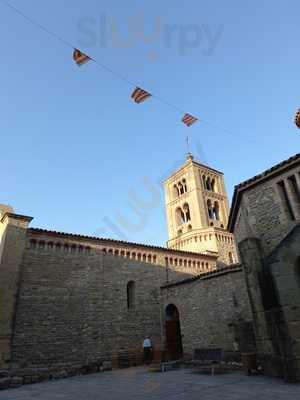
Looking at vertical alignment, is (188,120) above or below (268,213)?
above

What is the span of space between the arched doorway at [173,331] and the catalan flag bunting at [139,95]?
1339cm

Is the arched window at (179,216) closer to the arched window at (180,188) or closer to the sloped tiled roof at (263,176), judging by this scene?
the arched window at (180,188)

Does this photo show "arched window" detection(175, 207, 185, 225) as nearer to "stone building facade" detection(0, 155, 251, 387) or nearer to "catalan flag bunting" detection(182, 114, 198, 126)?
"stone building facade" detection(0, 155, 251, 387)

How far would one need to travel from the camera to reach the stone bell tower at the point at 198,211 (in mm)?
30094

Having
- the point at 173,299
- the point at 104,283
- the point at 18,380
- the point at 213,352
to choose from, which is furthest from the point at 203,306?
the point at 18,380

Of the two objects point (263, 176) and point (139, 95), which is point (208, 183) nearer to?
point (263, 176)

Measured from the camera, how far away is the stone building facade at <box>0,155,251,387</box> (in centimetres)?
1438

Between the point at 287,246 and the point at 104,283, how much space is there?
1114cm

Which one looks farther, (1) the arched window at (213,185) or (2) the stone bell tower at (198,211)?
(1) the arched window at (213,185)

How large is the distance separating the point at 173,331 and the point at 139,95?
14.7 metres

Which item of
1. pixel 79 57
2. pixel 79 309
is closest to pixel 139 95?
pixel 79 57

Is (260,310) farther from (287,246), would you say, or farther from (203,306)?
(203,306)

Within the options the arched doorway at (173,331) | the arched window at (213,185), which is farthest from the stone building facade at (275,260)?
the arched window at (213,185)

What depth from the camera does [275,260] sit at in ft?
34.2
